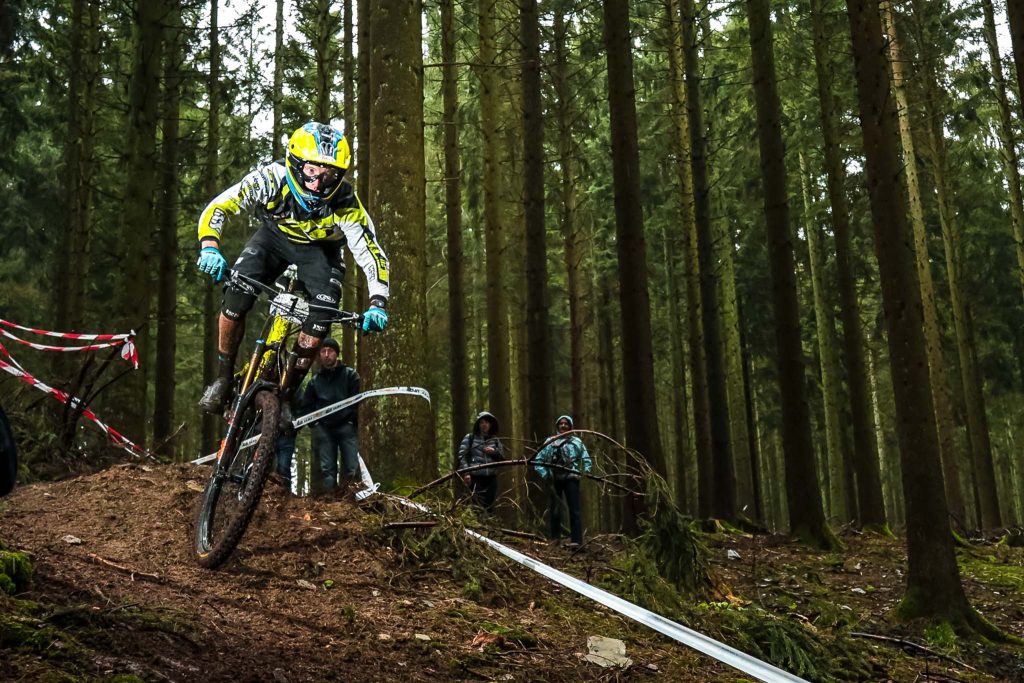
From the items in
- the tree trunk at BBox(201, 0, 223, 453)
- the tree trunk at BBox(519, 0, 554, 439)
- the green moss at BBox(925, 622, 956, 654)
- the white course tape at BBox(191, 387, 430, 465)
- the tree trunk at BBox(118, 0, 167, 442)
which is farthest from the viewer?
the tree trunk at BBox(201, 0, 223, 453)

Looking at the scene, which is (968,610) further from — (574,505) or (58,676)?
(58,676)

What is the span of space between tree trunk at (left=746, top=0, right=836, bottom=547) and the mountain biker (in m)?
9.18

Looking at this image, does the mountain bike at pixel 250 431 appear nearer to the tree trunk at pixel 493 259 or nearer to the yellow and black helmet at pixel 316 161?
the yellow and black helmet at pixel 316 161

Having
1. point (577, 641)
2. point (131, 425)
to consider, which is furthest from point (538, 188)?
point (577, 641)

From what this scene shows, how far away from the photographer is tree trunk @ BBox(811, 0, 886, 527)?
16.2 metres

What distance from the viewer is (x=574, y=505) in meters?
10.8

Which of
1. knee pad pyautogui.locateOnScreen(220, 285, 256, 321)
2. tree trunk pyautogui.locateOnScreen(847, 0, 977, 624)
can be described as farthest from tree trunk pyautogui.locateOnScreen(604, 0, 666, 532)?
knee pad pyautogui.locateOnScreen(220, 285, 256, 321)

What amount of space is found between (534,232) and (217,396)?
9.29 meters

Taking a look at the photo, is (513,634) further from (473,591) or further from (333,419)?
(333,419)

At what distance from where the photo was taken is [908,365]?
857 centimetres

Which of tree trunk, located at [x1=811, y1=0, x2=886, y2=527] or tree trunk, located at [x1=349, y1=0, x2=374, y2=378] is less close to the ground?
tree trunk, located at [x1=349, y1=0, x2=374, y2=378]

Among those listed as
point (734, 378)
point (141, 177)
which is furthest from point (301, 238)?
point (734, 378)

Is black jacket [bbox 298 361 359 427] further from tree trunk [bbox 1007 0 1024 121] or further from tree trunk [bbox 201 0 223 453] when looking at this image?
tree trunk [bbox 201 0 223 453]

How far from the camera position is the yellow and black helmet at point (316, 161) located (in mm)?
5133
